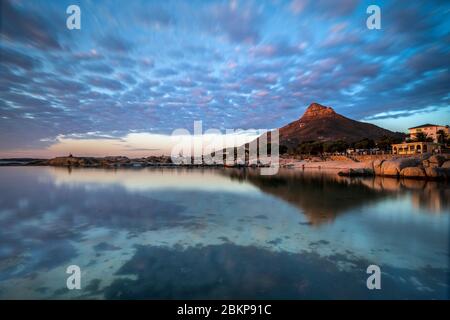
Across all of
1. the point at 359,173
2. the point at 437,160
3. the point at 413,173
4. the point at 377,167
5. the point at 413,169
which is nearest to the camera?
the point at 413,169

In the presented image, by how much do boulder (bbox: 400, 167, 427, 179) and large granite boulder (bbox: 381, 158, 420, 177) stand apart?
1.09 m

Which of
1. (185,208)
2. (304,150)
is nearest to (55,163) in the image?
(304,150)

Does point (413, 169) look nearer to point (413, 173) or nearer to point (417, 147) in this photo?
point (413, 173)

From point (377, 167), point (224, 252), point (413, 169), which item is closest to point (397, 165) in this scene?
point (413, 169)

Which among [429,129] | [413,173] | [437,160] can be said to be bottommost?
[413,173]

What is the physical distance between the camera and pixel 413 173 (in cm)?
4247

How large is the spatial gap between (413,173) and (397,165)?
378 cm

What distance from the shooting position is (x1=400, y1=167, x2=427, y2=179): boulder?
1617 inches

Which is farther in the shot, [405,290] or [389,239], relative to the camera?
[389,239]

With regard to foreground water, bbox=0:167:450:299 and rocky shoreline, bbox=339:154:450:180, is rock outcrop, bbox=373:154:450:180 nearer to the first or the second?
rocky shoreline, bbox=339:154:450:180

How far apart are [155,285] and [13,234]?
1017cm
